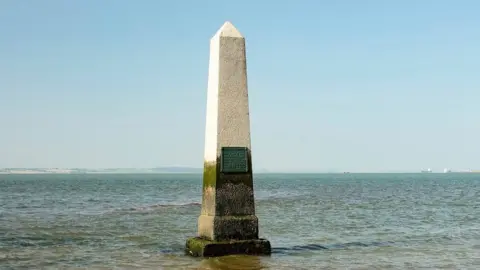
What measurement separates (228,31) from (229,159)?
2.61m

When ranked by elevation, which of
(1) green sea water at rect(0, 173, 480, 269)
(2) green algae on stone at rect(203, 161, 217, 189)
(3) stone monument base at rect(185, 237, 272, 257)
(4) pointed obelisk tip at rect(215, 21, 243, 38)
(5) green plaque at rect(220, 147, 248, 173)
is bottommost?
(1) green sea water at rect(0, 173, 480, 269)

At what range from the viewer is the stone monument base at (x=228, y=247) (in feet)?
41.2

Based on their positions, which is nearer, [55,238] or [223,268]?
[223,268]

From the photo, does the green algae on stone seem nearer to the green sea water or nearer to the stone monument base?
the stone monument base

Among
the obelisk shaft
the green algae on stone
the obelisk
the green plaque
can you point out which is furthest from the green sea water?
the green plaque

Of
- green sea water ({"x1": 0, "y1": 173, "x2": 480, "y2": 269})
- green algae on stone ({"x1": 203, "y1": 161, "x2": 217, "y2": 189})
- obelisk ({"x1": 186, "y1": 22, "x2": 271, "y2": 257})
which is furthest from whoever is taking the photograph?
green algae on stone ({"x1": 203, "y1": 161, "x2": 217, "y2": 189})

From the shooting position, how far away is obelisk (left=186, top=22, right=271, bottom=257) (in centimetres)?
1265

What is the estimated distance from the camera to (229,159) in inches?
503

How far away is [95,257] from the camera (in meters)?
14.0

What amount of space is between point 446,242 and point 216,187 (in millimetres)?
7492

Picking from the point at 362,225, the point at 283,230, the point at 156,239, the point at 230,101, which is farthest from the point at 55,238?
the point at 362,225

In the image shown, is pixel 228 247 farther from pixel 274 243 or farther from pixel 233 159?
pixel 274 243

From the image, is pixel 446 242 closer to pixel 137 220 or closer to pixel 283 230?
pixel 283 230

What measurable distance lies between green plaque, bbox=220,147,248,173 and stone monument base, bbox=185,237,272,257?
1458 mm
